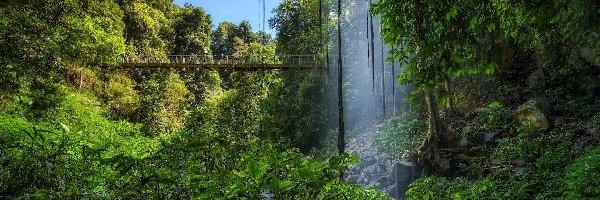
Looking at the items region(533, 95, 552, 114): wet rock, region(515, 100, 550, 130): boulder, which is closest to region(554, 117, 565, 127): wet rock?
region(515, 100, 550, 130): boulder

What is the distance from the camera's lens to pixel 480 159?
1038cm

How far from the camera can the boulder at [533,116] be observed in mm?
10055

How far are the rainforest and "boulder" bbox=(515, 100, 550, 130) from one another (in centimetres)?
4

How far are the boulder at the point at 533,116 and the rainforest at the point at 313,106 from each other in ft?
0.14

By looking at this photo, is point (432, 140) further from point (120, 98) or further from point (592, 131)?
point (120, 98)

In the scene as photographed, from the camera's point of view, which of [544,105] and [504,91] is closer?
[544,105]

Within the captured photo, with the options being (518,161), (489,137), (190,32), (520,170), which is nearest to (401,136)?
(489,137)

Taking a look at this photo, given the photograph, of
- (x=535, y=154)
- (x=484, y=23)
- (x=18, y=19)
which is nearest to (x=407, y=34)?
(x=484, y=23)

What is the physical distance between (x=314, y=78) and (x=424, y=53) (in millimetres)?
18253

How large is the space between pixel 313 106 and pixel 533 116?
12.1m

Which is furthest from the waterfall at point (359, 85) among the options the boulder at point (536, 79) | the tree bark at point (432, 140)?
the boulder at point (536, 79)

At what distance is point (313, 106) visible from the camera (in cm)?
2123

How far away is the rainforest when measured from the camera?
288 cm

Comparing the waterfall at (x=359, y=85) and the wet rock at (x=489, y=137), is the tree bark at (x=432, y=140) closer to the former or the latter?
the wet rock at (x=489, y=137)
